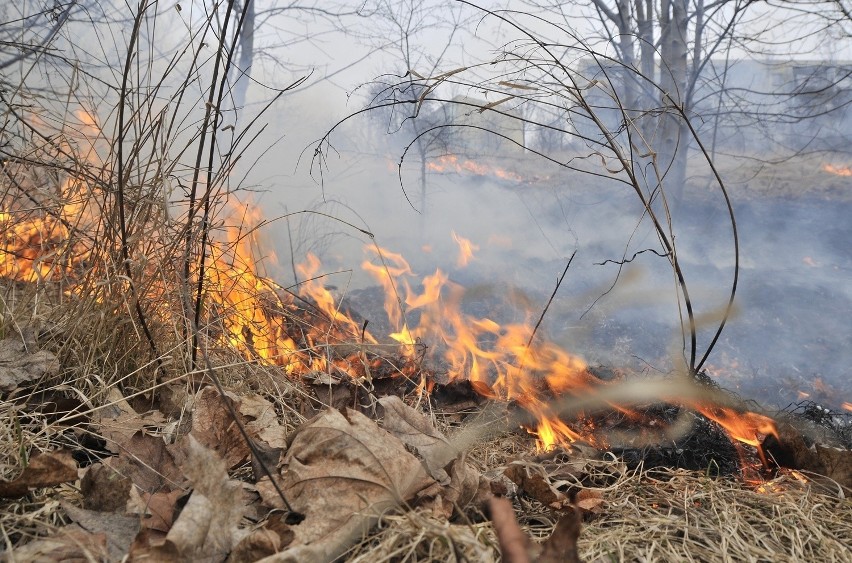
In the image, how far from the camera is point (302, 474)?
3.84 feet

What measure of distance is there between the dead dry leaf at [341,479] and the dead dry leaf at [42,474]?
1.37 feet

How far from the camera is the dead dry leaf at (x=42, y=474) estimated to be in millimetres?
1117

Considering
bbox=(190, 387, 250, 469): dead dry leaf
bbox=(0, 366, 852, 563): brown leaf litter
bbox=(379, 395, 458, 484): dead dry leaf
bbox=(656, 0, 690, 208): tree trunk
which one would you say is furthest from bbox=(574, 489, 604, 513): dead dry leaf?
bbox=(656, 0, 690, 208): tree trunk

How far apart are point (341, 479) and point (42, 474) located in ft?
1.88

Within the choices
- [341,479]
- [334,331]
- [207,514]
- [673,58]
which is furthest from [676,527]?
[673,58]

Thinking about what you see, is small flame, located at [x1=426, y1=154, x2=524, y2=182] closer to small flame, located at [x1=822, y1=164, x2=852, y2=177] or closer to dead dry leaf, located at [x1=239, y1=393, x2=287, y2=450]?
small flame, located at [x1=822, y1=164, x2=852, y2=177]

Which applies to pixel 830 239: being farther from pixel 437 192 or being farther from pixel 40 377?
pixel 40 377

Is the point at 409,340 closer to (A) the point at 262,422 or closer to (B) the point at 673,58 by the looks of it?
(A) the point at 262,422

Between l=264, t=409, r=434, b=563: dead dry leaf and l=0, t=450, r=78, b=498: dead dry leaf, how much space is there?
417 mm

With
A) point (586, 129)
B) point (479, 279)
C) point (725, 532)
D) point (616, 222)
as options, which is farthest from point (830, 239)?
point (725, 532)

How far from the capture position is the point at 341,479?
1152 millimetres

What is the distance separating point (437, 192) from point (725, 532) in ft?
22.7

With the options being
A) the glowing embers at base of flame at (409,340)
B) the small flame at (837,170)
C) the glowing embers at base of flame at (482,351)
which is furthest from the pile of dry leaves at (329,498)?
the small flame at (837,170)

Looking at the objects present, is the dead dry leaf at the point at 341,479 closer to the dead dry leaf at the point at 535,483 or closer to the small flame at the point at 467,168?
the dead dry leaf at the point at 535,483
